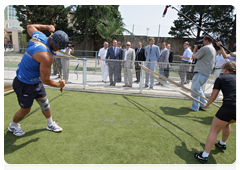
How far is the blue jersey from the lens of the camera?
7.10ft

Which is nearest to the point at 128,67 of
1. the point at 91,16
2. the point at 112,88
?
the point at 112,88

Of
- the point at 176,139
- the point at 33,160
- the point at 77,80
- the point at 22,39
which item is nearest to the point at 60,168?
the point at 33,160

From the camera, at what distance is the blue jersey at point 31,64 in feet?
7.10

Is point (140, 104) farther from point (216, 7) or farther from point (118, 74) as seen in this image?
point (216, 7)

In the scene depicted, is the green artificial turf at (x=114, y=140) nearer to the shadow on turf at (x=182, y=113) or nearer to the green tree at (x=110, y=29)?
the shadow on turf at (x=182, y=113)

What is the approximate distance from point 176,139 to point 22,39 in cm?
2832

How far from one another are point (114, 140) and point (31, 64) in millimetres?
Result: 1827

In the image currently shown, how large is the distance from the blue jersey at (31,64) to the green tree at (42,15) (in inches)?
877

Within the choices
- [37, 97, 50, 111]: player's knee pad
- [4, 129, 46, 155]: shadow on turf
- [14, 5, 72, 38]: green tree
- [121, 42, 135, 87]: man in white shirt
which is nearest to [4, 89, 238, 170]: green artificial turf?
[4, 129, 46, 155]: shadow on turf

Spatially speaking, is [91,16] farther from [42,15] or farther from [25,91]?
[25,91]

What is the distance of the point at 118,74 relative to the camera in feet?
20.7

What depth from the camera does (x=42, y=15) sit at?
22500 millimetres

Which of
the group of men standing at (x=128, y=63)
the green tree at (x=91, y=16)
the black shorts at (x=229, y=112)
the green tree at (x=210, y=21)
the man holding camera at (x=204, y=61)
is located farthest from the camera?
the green tree at (x=91, y=16)


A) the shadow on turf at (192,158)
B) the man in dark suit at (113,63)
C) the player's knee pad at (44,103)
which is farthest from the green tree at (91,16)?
the shadow on turf at (192,158)
